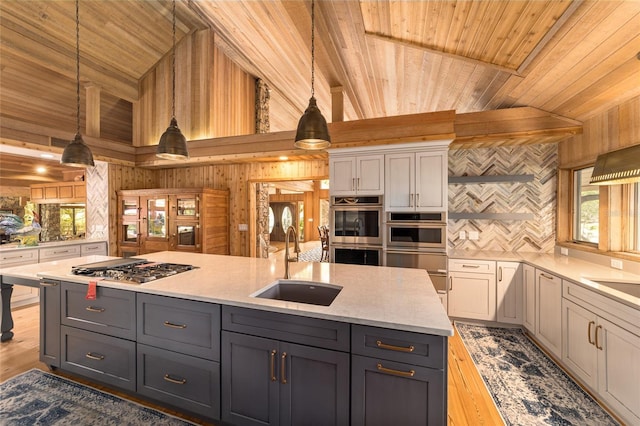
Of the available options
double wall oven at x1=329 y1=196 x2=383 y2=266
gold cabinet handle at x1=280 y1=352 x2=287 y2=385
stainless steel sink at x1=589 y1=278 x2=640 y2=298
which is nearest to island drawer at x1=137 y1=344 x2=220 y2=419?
gold cabinet handle at x1=280 y1=352 x2=287 y2=385

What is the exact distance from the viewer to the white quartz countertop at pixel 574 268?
1.81m

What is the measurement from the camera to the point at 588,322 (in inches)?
78.5

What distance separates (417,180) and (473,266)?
1.24m

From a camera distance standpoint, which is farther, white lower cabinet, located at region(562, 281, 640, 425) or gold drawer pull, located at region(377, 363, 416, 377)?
white lower cabinet, located at region(562, 281, 640, 425)

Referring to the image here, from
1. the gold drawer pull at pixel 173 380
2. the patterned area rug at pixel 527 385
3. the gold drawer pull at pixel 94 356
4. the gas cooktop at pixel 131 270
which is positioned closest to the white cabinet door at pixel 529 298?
the patterned area rug at pixel 527 385

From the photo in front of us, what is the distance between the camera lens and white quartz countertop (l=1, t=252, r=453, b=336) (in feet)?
4.23

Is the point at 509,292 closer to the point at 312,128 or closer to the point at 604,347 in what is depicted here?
the point at 604,347

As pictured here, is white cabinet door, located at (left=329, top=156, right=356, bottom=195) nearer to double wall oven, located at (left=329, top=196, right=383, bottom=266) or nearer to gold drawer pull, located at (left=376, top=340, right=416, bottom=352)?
double wall oven, located at (left=329, top=196, right=383, bottom=266)

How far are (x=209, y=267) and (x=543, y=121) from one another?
148 inches

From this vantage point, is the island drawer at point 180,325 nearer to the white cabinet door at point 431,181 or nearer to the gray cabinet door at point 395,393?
the gray cabinet door at point 395,393

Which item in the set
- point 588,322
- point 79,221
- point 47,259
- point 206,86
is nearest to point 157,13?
point 206,86

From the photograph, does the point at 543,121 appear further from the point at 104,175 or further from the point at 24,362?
the point at 104,175

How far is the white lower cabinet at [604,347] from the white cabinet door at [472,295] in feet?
2.73

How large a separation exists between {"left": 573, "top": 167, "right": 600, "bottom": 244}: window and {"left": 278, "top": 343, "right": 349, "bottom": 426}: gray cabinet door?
3351 mm
